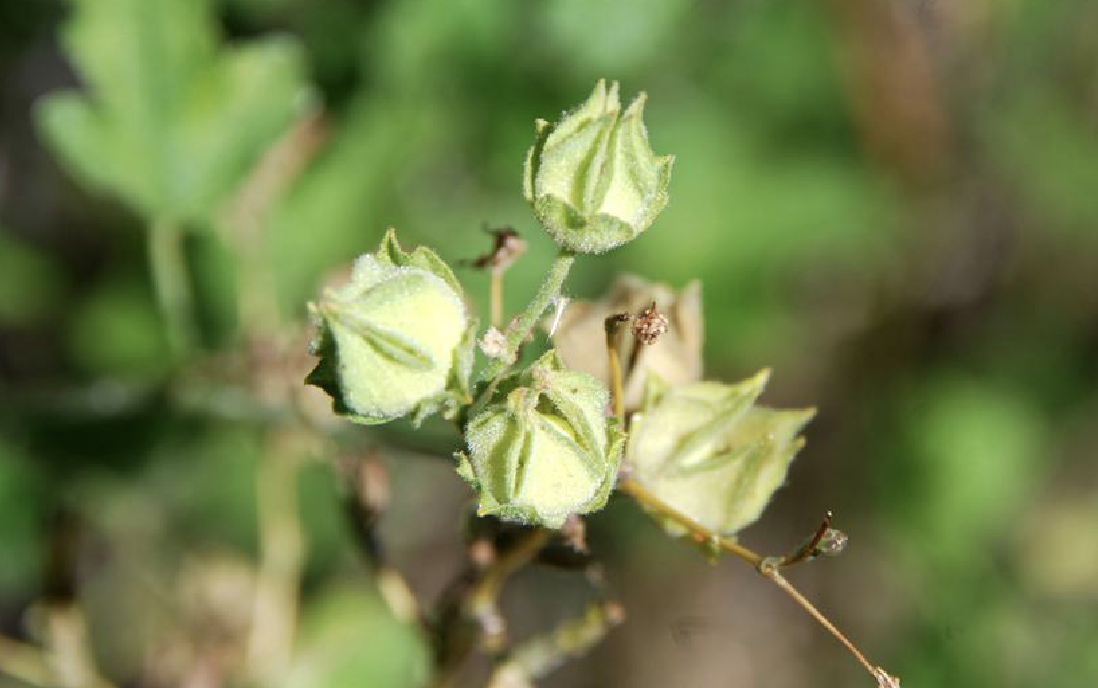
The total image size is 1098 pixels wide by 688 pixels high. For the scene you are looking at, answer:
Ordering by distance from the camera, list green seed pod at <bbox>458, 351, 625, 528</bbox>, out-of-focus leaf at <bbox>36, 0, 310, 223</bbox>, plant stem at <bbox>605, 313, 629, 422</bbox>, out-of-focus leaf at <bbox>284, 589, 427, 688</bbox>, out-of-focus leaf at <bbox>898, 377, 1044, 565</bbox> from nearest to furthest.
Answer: green seed pod at <bbox>458, 351, 625, 528</bbox>
plant stem at <bbox>605, 313, 629, 422</bbox>
out-of-focus leaf at <bbox>36, 0, 310, 223</bbox>
out-of-focus leaf at <bbox>284, 589, 427, 688</bbox>
out-of-focus leaf at <bbox>898, 377, 1044, 565</bbox>

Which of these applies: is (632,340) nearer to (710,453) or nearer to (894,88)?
(710,453)

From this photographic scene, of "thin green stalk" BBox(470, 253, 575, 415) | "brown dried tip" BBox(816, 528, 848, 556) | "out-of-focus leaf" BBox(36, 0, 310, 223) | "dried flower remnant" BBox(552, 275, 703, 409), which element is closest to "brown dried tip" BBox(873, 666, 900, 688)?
"brown dried tip" BBox(816, 528, 848, 556)

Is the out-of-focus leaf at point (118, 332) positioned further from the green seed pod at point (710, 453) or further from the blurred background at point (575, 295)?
the green seed pod at point (710, 453)

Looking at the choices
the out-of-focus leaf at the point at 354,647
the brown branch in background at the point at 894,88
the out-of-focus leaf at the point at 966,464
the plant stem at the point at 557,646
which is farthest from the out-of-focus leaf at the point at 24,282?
the out-of-focus leaf at the point at 966,464

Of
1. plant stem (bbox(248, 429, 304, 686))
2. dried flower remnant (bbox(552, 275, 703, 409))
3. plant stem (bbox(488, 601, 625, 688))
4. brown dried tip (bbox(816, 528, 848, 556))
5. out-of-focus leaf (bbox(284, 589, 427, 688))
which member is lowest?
out-of-focus leaf (bbox(284, 589, 427, 688))

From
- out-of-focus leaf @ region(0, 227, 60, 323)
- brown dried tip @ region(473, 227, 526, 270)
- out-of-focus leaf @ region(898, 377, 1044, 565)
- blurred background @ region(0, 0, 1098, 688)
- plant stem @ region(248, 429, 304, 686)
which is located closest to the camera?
brown dried tip @ region(473, 227, 526, 270)

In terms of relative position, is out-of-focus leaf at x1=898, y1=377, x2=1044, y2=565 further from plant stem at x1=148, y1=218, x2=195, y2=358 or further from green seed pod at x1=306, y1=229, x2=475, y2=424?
green seed pod at x1=306, y1=229, x2=475, y2=424

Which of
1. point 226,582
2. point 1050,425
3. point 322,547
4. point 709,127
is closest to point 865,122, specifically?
point 709,127
